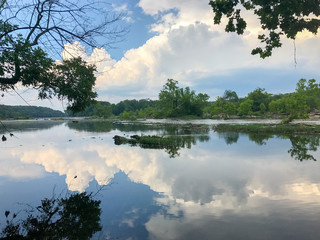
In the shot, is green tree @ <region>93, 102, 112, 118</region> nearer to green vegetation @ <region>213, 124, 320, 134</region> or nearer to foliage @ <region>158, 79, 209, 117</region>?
foliage @ <region>158, 79, 209, 117</region>

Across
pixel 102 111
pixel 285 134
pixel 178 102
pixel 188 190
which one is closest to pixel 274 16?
pixel 188 190

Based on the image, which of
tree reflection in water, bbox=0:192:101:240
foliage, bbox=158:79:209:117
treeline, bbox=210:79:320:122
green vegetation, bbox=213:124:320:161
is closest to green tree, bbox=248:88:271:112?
treeline, bbox=210:79:320:122

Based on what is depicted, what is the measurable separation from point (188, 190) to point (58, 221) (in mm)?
6343

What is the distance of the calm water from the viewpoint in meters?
7.82

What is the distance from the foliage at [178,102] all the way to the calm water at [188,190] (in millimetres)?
97305

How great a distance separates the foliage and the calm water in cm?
9731

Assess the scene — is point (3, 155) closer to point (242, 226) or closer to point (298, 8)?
point (242, 226)

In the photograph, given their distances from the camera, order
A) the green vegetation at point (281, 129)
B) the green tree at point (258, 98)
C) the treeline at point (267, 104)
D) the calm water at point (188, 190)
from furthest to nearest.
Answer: the green tree at point (258, 98) < the treeline at point (267, 104) < the green vegetation at point (281, 129) < the calm water at point (188, 190)

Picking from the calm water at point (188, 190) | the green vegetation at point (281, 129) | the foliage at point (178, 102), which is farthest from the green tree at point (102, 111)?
the calm water at point (188, 190)

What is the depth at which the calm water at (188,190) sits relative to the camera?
7.82m

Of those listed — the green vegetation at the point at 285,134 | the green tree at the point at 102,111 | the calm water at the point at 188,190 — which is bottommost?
the calm water at the point at 188,190

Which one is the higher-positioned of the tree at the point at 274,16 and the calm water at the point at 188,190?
the tree at the point at 274,16

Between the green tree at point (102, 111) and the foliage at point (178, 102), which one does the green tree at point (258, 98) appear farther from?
the green tree at point (102, 111)

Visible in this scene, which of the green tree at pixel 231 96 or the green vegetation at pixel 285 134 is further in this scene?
the green tree at pixel 231 96
